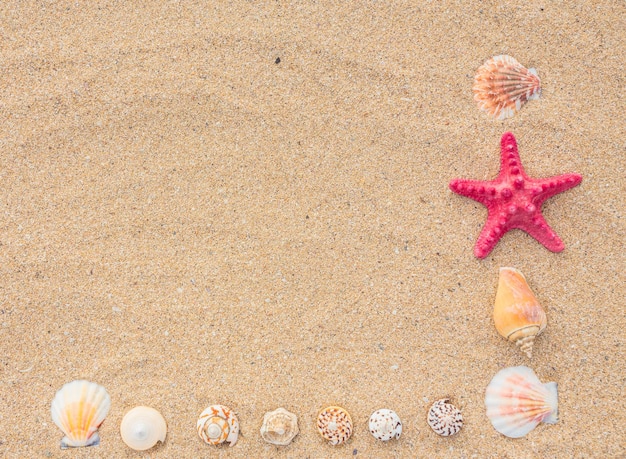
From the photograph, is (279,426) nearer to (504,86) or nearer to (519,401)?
(519,401)

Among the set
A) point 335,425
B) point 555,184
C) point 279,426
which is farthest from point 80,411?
point 555,184

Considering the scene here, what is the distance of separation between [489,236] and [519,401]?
879mm

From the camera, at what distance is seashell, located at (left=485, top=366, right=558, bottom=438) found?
104 inches

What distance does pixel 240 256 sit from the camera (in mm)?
2771

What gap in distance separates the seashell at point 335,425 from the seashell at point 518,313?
95 cm

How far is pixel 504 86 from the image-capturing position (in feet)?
8.89

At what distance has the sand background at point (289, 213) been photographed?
271cm

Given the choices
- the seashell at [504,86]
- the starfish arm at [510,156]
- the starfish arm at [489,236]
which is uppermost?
the seashell at [504,86]

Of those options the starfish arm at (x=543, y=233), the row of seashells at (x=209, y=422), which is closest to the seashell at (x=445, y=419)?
the row of seashells at (x=209, y=422)

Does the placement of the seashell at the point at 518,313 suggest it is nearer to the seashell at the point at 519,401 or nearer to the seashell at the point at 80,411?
the seashell at the point at 519,401

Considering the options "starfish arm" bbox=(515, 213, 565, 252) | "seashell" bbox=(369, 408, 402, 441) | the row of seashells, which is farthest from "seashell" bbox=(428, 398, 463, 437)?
"starfish arm" bbox=(515, 213, 565, 252)

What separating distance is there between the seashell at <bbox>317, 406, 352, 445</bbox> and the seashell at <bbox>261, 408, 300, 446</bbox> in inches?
5.6

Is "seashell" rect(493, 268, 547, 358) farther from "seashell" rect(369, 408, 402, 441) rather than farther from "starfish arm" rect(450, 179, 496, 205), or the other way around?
"seashell" rect(369, 408, 402, 441)

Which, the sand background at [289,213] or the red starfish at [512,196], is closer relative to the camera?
the red starfish at [512,196]
